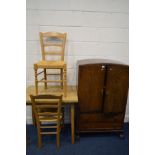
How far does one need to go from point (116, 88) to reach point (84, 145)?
0.90 m

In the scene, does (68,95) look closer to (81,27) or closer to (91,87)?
(91,87)

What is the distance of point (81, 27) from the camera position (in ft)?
10.5

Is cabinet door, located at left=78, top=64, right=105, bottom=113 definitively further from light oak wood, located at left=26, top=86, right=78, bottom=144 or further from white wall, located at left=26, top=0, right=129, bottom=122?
white wall, located at left=26, top=0, right=129, bottom=122

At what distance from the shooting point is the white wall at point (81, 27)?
311 cm

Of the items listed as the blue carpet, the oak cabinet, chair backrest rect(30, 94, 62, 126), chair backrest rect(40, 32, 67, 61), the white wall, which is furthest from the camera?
the white wall

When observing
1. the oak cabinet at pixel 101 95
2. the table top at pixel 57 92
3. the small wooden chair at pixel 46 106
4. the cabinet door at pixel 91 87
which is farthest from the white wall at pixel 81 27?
the small wooden chair at pixel 46 106

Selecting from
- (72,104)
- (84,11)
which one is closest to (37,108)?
(72,104)

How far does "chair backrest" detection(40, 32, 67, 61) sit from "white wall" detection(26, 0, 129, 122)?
12 cm

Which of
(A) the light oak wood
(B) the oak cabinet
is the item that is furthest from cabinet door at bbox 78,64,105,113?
(A) the light oak wood

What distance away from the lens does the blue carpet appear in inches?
101

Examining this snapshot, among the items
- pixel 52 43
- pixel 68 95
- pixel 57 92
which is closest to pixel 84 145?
pixel 68 95

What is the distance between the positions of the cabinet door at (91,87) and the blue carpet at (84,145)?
17.1 inches

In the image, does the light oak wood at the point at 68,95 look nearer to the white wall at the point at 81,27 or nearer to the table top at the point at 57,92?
the table top at the point at 57,92

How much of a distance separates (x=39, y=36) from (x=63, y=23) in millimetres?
430
